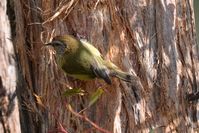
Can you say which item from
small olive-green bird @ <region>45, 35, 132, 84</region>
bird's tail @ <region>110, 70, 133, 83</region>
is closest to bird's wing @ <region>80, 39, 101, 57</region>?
small olive-green bird @ <region>45, 35, 132, 84</region>

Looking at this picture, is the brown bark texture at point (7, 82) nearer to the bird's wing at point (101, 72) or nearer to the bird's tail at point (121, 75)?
the bird's wing at point (101, 72)

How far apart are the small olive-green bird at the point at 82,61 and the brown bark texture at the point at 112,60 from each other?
0.23 feet

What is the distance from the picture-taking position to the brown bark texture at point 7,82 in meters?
2.92

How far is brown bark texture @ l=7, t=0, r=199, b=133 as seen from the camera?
3.20 meters

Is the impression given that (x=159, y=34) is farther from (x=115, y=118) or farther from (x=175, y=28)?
(x=115, y=118)

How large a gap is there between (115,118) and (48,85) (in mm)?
437

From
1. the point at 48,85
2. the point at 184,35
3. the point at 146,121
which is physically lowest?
the point at 146,121

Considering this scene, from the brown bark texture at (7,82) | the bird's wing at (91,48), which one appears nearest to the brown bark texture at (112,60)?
the bird's wing at (91,48)

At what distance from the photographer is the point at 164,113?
328 centimetres

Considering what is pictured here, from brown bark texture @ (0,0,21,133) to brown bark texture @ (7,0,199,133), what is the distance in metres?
0.18

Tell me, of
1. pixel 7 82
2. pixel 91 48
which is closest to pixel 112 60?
pixel 91 48

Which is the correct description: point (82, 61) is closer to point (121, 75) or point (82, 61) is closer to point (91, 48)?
point (91, 48)

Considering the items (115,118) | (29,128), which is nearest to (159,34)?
(115,118)

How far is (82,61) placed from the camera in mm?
3172
